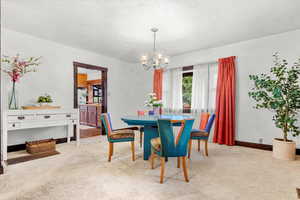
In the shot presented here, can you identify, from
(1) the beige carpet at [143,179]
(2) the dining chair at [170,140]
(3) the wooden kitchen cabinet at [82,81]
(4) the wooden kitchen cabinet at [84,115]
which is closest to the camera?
(1) the beige carpet at [143,179]

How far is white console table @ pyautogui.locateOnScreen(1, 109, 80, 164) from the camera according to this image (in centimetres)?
291

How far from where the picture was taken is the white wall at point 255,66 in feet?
11.4

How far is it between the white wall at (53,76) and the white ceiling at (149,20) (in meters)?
0.29

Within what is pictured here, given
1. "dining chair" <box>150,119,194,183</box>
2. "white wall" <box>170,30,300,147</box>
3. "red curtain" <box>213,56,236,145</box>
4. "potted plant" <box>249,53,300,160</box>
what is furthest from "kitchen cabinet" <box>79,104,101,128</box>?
"potted plant" <box>249,53,300,160</box>

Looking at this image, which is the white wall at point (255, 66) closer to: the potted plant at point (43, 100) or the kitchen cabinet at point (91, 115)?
the potted plant at point (43, 100)

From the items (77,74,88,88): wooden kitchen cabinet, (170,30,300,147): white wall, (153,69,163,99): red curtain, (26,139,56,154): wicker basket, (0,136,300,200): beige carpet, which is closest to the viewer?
(0,136,300,200): beige carpet

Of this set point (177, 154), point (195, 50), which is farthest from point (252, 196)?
point (195, 50)

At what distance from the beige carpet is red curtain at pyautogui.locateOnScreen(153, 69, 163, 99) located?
2658 millimetres

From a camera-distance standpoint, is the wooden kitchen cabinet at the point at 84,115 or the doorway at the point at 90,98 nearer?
the doorway at the point at 90,98

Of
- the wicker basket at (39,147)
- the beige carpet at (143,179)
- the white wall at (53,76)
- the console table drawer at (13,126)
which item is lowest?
the beige carpet at (143,179)

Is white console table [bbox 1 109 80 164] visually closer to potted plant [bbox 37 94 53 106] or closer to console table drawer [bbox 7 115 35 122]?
console table drawer [bbox 7 115 35 122]

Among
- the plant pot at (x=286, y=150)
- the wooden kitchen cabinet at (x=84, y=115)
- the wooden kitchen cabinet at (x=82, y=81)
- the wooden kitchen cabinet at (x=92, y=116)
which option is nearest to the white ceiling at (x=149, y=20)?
the plant pot at (x=286, y=150)

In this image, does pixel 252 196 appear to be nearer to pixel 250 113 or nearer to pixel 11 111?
pixel 250 113

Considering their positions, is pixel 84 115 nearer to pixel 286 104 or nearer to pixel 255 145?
pixel 255 145
